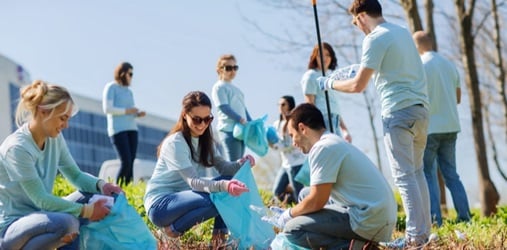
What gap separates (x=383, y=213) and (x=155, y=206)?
5.66 ft

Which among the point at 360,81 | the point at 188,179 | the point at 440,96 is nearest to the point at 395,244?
the point at 360,81

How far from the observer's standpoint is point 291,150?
10.1m

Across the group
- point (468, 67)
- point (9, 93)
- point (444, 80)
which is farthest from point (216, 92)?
point (9, 93)

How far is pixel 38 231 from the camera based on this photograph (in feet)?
17.0

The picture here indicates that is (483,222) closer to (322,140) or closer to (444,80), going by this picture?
(444,80)

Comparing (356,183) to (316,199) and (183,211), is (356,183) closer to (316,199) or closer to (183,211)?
(316,199)

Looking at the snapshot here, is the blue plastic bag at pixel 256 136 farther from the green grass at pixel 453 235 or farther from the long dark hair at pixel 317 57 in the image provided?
the green grass at pixel 453 235

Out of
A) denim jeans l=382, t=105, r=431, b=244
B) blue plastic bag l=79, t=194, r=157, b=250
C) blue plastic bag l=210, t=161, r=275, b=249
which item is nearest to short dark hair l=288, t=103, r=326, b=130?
denim jeans l=382, t=105, r=431, b=244

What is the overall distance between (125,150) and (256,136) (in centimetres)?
198

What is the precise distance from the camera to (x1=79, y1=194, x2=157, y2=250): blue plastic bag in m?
5.56

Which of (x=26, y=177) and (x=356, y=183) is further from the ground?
(x=26, y=177)

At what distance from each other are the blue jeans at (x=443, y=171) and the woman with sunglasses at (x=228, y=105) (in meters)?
1.90

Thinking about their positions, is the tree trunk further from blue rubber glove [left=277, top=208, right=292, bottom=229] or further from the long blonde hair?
the long blonde hair

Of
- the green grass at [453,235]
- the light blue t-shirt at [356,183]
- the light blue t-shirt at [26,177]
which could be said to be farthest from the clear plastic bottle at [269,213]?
the light blue t-shirt at [26,177]
